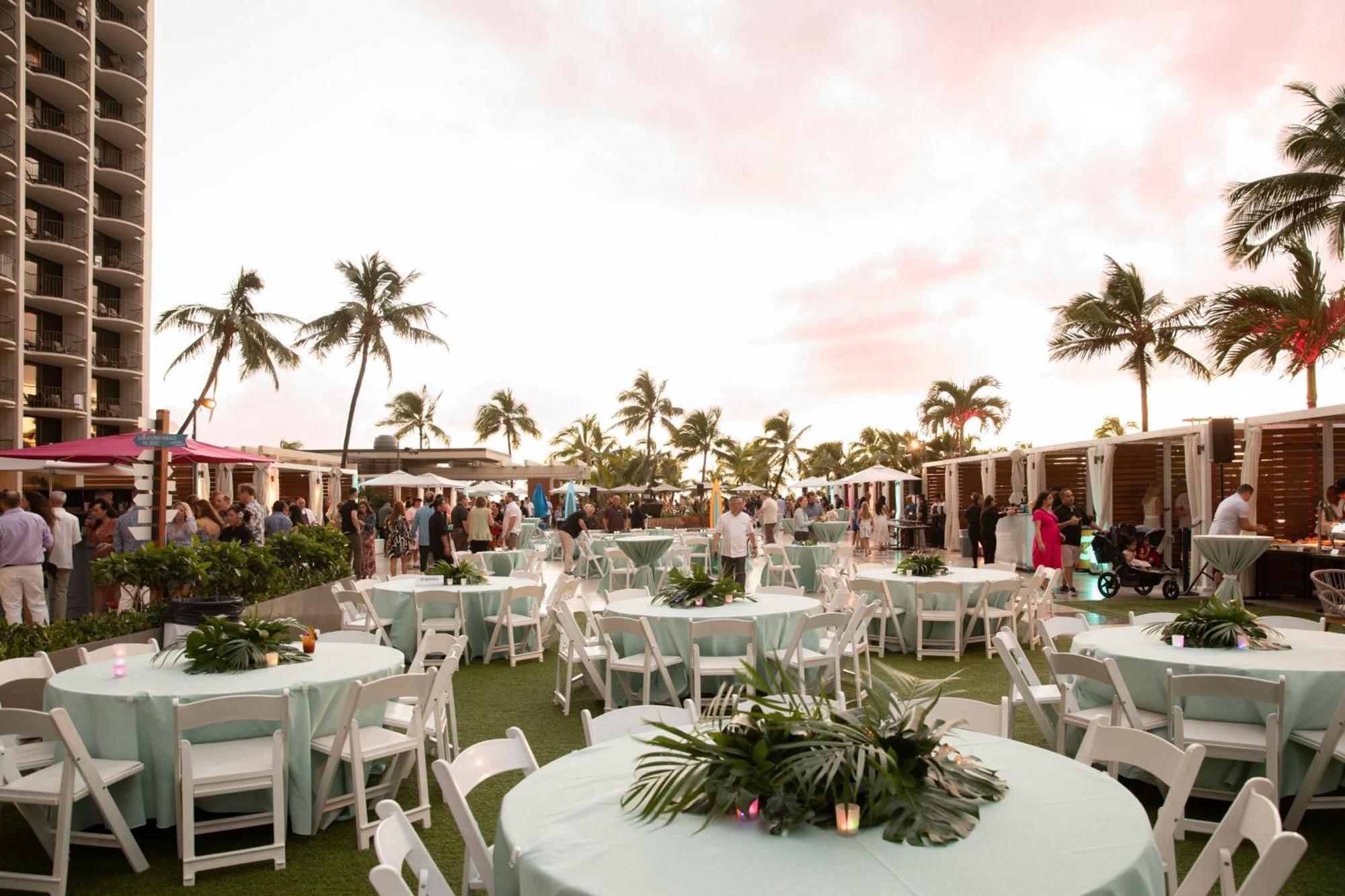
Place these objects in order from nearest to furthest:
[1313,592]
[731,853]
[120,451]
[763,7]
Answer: [731,853] < [763,7] < [120,451] < [1313,592]

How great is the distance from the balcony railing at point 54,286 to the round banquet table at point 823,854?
36945 mm

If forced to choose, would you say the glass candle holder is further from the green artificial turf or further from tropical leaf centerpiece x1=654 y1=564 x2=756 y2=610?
tropical leaf centerpiece x1=654 y1=564 x2=756 y2=610

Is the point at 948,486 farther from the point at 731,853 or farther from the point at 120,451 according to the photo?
the point at 731,853

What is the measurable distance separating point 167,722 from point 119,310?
128 feet

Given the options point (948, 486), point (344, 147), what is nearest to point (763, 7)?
point (344, 147)

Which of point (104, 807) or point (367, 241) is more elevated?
point (367, 241)

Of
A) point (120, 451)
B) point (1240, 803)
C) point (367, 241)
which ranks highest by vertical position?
point (367, 241)

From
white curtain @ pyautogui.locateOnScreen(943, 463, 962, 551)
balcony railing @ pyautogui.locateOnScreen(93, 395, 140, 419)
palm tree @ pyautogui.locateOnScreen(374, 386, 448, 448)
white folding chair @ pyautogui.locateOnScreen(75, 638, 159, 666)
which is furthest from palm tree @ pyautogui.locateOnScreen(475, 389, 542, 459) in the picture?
white folding chair @ pyautogui.locateOnScreen(75, 638, 159, 666)

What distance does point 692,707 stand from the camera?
11.7 feet

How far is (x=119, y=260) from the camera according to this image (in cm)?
3694

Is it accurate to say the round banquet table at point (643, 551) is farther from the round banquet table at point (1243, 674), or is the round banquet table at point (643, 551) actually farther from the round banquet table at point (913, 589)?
the round banquet table at point (1243, 674)

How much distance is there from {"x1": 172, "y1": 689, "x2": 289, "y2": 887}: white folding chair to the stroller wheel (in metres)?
12.9

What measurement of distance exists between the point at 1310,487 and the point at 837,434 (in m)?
41.4

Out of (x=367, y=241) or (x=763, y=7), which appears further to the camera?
(x=367, y=241)
